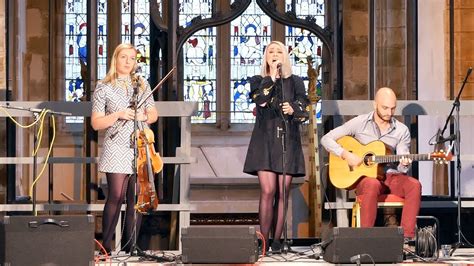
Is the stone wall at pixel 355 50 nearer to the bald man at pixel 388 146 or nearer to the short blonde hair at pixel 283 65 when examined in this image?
the bald man at pixel 388 146

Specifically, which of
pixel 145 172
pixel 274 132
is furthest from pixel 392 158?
pixel 145 172

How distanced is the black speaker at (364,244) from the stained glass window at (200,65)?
8.66 meters

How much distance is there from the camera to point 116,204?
29.0 ft

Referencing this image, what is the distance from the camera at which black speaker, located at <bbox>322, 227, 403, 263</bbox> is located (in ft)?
27.3

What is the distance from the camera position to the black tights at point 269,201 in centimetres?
900

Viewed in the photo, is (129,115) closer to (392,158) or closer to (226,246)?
(226,246)

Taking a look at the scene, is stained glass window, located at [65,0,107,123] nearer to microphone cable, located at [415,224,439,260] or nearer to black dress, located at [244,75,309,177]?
black dress, located at [244,75,309,177]

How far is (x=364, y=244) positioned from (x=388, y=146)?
1.18 meters

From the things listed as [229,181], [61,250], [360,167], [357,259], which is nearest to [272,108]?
[360,167]

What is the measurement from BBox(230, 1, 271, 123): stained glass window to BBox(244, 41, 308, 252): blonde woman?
809cm

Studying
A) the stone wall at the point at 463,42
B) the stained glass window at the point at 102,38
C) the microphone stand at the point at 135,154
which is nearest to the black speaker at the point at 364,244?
the microphone stand at the point at 135,154

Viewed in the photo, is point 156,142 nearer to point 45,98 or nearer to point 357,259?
point 357,259

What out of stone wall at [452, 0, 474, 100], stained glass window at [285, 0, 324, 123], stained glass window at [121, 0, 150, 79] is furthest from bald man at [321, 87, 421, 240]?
stained glass window at [121, 0, 150, 79]

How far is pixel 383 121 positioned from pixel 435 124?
3181mm
